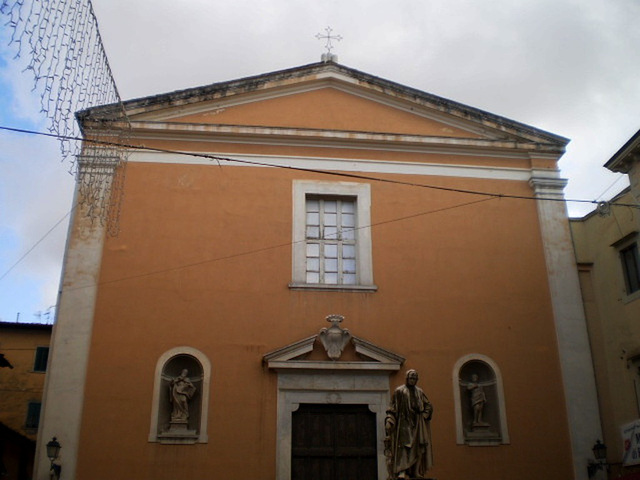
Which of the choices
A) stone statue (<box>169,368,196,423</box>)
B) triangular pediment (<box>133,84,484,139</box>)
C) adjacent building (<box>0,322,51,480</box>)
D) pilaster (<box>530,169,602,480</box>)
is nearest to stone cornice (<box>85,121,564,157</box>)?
triangular pediment (<box>133,84,484,139</box>)

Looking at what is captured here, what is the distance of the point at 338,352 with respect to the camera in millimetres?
11883

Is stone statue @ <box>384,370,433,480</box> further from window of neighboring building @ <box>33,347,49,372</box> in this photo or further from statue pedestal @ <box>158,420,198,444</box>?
window of neighboring building @ <box>33,347,49,372</box>

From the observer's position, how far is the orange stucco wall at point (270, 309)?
37.1 ft

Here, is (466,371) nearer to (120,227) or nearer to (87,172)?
(120,227)

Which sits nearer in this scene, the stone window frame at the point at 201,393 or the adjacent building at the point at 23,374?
the stone window frame at the point at 201,393

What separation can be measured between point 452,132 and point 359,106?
1834 millimetres

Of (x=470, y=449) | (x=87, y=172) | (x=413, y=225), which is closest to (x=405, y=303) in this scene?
(x=413, y=225)

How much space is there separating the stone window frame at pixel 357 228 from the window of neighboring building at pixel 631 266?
14.5 ft

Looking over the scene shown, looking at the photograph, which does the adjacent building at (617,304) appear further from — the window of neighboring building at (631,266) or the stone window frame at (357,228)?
the stone window frame at (357,228)

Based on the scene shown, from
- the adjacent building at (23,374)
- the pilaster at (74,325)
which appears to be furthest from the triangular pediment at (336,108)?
the adjacent building at (23,374)

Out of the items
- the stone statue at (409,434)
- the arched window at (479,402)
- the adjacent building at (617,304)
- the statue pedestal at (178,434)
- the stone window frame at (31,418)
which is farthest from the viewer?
the stone window frame at (31,418)

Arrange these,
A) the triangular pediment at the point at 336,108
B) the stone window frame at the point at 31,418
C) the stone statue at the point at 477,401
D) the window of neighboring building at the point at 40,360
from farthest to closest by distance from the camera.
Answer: the window of neighboring building at the point at 40,360
the stone window frame at the point at 31,418
the triangular pediment at the point at 336,108
the stone statue at the point at 477,401

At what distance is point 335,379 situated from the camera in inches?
468

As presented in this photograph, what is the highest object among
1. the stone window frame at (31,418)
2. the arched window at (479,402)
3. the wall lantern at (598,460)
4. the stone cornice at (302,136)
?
the stone cornice at (302,136)
